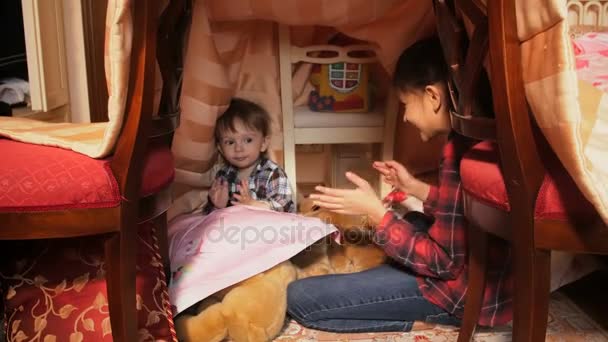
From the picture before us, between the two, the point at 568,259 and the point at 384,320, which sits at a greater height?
the point at 568,259

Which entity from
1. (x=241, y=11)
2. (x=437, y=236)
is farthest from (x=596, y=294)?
(x=241, y=11)

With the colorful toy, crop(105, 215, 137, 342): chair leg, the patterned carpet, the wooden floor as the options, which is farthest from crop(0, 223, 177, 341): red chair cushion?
the wooden floor

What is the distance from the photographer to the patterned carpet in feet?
4.33

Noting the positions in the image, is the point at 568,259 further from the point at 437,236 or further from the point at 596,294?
the point at 437,236

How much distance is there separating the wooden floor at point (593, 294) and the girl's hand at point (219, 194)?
983 millimetres

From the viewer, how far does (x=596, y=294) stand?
1525mm

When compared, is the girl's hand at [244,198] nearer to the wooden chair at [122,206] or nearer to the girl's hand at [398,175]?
the girl's hand at [398,175]

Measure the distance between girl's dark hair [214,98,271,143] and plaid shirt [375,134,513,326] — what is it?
620 millimetres

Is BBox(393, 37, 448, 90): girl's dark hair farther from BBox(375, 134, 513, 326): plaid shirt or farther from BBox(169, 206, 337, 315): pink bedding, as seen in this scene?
BBox(169, 206, 337, 315): pink bedding

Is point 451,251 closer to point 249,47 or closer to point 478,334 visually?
point 478,334

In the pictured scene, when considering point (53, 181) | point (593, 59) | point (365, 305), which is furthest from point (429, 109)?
point (53, 181)

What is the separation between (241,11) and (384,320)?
897mm

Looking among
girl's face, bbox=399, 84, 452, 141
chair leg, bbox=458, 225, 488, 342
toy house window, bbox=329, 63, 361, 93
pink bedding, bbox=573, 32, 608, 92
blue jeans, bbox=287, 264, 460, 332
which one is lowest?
blue jeans, bbox=287, 264, 460, 332

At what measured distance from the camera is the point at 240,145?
5.83ft
